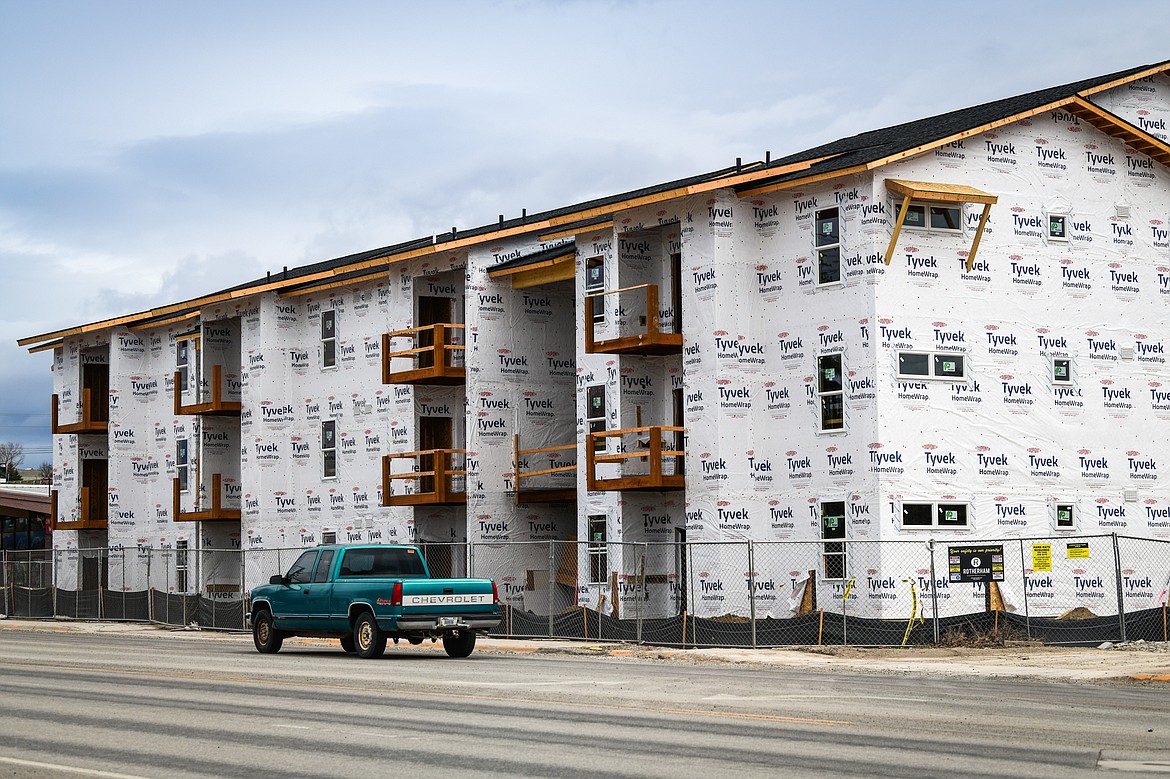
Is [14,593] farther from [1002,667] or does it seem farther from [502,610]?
[1002,667]

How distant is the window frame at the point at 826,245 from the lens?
31.2 meters

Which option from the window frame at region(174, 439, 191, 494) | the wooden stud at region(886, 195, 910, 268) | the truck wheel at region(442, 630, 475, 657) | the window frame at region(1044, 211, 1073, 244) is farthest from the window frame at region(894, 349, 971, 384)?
the window frame at region(174, 439, 191, 494)

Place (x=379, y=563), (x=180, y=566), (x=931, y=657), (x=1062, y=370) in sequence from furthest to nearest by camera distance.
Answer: (x=180, y=566), (x=1062, y=370), (x=379, y=563), (x=931, y=657)

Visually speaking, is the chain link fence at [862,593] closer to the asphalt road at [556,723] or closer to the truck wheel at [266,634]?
the asphalt road at [556,723]

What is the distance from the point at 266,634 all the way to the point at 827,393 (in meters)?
12.1

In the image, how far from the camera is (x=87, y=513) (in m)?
56.0

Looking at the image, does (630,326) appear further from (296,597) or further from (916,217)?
(296,597)

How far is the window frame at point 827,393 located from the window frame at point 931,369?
107 centimetres

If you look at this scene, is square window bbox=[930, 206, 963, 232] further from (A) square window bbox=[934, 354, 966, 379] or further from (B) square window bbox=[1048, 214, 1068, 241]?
(A) square window bbox=[934, 354, 966, 379]

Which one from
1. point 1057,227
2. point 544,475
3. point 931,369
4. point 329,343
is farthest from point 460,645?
point 329,343

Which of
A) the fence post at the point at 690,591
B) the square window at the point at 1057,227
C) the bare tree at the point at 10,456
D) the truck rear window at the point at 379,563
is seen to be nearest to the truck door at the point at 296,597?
the truck rear window at the point at 379,563

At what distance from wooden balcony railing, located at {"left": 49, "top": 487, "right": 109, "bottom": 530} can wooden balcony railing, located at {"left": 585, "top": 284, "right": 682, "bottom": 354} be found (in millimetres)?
27116

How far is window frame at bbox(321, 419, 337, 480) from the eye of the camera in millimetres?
44625

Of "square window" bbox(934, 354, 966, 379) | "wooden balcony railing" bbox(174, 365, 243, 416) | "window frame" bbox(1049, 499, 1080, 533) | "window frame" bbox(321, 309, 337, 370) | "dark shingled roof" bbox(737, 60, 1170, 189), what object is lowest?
"window frame" bbox(1049, 499, 1080, 533)
